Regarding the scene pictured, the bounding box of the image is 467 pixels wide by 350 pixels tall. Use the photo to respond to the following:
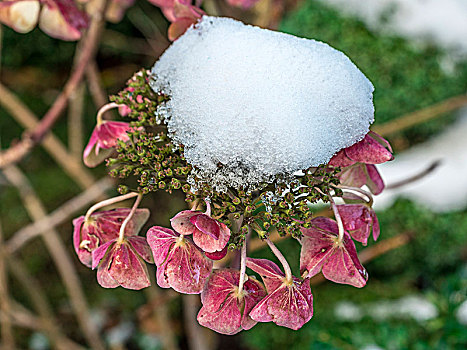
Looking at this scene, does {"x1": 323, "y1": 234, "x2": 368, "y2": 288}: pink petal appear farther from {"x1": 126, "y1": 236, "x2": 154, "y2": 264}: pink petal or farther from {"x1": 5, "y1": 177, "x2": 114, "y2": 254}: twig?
{"x1": 5, "y1": 177, "x2": 114, "y2": 254}: twig

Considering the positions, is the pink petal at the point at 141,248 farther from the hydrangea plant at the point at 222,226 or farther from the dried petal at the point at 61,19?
the dried petal at the point at 61,19

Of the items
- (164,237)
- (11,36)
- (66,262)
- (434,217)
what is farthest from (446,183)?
(11,36)

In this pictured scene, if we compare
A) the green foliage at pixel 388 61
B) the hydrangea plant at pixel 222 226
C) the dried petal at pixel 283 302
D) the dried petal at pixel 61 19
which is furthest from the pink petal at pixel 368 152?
the green foliage at pixel 388 61

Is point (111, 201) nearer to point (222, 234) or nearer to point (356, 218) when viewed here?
point (222, 234)

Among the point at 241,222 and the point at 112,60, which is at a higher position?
the point at 241,222

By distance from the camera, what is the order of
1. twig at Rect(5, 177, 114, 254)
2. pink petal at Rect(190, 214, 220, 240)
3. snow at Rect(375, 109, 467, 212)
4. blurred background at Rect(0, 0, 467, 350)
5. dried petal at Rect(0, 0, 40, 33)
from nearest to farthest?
pink petal at Rect(190, 214, 220, 240)
dried petal at Rect(0, 0, 40, 33)
twig at Rect(5, 177, 114, 254)
blurred background at Rect(0, 0, 467, 350)
snow at Rect(375, 109, 467, 212)

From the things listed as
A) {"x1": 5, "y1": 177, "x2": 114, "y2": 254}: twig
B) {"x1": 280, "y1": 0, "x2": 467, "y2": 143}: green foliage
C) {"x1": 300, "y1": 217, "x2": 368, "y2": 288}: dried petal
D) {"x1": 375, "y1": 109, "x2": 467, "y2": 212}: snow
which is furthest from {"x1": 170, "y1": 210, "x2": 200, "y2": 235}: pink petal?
{"x1": 280, "y1": 0, "x2": 467, "y2": 143}: green foliage

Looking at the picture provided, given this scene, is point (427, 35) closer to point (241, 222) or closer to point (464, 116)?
point (464, 116)
